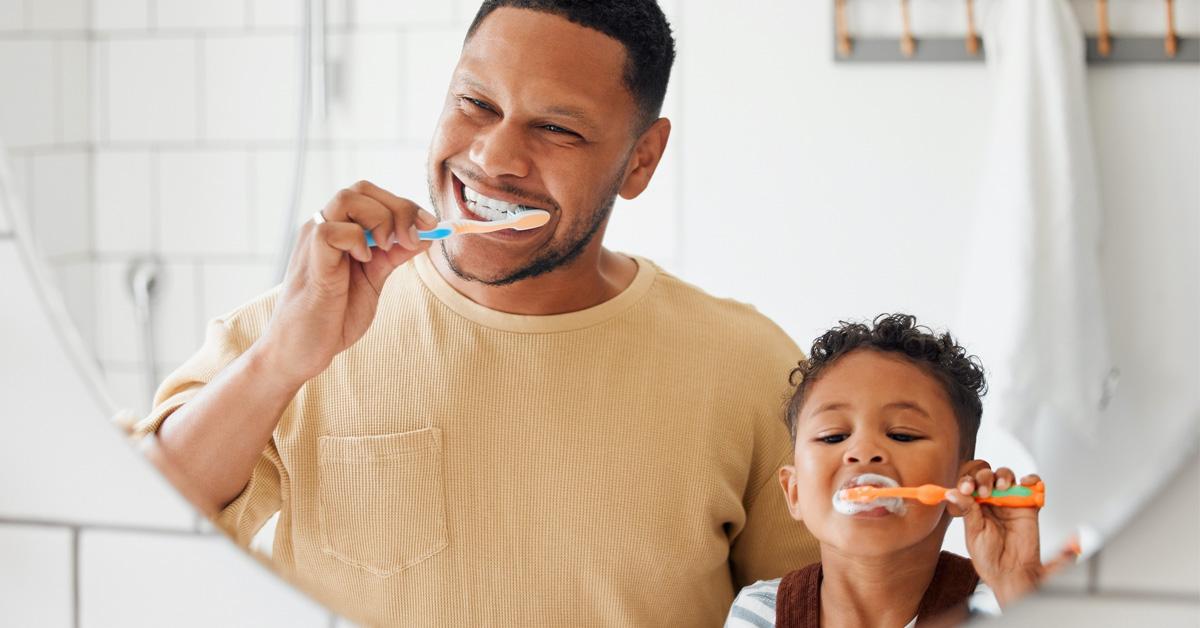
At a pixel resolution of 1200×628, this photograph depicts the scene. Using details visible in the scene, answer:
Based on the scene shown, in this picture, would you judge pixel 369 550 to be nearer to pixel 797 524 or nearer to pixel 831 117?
pixel 797 524

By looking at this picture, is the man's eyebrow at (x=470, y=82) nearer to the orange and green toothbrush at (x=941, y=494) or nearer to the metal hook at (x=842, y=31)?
the metal hook at (x=842, y=31)

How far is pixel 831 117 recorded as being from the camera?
57 cm

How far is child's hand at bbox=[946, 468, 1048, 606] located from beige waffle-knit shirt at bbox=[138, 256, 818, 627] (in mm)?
86

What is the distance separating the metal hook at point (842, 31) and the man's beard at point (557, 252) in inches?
5.2

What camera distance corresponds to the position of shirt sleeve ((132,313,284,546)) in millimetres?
679

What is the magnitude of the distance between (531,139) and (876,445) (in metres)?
0.25

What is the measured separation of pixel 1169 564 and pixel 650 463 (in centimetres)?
29

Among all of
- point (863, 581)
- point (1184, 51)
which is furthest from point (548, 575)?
point (1184, 51)

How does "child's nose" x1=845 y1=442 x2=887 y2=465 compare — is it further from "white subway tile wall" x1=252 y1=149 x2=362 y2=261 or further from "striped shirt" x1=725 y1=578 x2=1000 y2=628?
"white subway tile wall" x1=252 y1=149 x2=362 y2=261

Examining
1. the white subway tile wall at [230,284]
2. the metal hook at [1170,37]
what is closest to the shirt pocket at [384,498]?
the white subway tile wall at [230,284]

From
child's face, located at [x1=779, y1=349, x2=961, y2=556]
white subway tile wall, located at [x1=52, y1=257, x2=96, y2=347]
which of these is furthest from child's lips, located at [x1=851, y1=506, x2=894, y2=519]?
white subway tile wall, located at [x1=52, y1=257, x2=96, y2=347]

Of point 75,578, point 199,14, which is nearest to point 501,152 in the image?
point 199,14

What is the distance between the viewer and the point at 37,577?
794mm

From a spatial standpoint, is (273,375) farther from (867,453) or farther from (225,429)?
(867,453)
